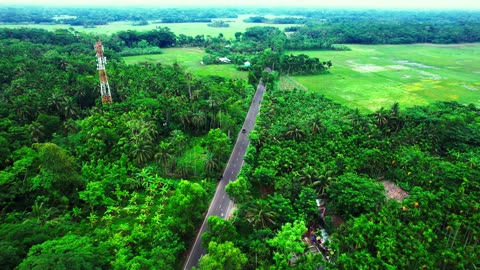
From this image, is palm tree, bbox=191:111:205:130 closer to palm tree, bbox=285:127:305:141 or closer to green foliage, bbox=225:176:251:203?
palm tree, bbox=285:127:305:141

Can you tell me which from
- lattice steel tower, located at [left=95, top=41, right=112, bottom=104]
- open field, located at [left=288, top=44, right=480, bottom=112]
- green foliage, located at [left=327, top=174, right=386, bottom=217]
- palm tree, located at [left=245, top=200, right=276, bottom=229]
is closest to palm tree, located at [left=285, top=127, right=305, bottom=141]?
green foliage, located at [left=327, top=174, right=386, bottom=217]

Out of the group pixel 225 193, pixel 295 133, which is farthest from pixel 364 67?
pixel 225 193

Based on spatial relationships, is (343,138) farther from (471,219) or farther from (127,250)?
(127,250)

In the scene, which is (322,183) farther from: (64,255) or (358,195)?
(64,255)

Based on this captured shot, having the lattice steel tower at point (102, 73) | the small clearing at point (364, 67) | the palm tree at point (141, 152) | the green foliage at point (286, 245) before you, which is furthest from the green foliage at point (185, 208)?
the small clearing at point (364, 67)

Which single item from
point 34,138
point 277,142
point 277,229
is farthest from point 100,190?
point 277,142
